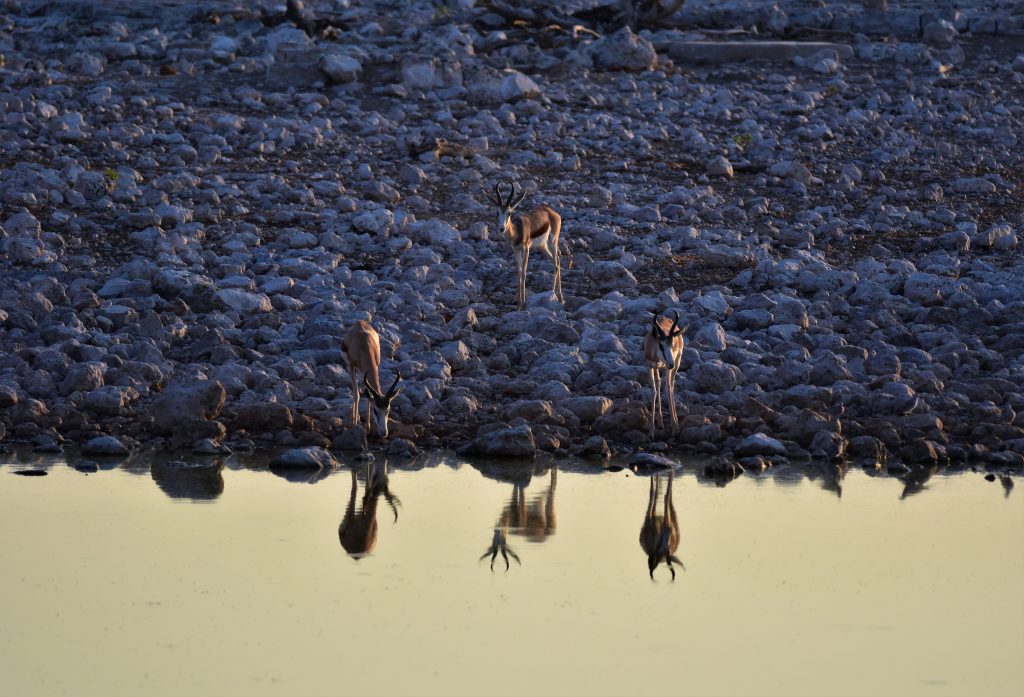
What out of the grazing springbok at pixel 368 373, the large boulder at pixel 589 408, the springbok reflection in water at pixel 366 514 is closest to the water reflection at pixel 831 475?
the large boulder at pixel 589 408

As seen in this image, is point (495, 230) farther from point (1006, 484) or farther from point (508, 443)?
point (1006, 484)

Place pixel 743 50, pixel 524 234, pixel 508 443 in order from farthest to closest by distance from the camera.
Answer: pixel 743 50, pixel 524 234, pixel 508 443

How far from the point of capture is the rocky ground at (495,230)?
11953 mm

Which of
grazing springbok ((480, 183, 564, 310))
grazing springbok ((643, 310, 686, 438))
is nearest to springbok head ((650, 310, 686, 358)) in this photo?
grazing springbok ((643, 310, 686, 438))

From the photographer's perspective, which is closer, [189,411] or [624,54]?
[189,411]

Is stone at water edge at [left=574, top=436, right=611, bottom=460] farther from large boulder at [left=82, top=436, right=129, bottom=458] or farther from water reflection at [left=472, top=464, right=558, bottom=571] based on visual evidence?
large boulder at [left=82, top=436, right=129, bottom=458]

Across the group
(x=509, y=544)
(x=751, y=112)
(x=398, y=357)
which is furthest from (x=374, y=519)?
(x=751, y=112)

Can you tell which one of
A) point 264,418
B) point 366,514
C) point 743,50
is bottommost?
point 366,514

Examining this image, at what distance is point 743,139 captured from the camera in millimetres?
19578

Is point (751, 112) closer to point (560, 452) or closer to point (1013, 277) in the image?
point (1013, 277)

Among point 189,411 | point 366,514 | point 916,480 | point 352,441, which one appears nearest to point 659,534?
point 366,514

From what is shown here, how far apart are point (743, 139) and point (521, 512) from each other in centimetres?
1037

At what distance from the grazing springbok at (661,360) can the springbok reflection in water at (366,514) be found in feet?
6.35

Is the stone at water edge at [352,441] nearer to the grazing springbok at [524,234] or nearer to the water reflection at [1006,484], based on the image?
the grazing springbok at [524,234]
